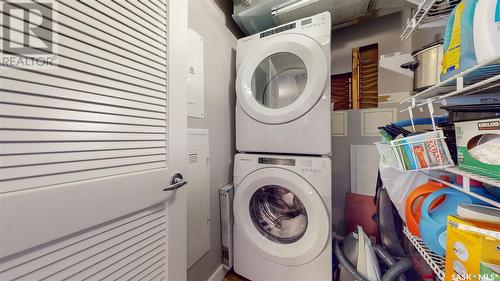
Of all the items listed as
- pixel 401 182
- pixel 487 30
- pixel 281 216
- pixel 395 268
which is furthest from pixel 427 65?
pixel 281 216

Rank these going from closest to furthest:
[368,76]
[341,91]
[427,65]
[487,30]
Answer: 1. [487,30]
2. [427,65]
3. [368,76]
4. [341,91]

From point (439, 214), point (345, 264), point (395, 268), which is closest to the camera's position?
point (439, 214)

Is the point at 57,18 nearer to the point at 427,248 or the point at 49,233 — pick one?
the point at 49,233

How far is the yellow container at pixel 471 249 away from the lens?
0.50 metres

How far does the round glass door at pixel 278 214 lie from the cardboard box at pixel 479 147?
0.84 meters

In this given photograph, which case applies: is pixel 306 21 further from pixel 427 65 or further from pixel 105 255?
pixel 105 255

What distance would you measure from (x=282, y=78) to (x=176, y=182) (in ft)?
3.50

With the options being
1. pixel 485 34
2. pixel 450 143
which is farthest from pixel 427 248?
pixel 485 34

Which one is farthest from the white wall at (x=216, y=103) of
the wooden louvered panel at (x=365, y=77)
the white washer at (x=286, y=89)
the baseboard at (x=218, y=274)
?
the wooden louvered panel at (x=365, y=77)

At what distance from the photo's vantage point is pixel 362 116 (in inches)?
61.2

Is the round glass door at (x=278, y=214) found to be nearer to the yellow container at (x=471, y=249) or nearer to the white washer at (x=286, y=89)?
the white washer at (x=286, y=89)

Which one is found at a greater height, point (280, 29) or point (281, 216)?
point (280, 29)

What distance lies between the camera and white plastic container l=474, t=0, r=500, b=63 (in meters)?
0.45

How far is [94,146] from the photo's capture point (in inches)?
23.6
